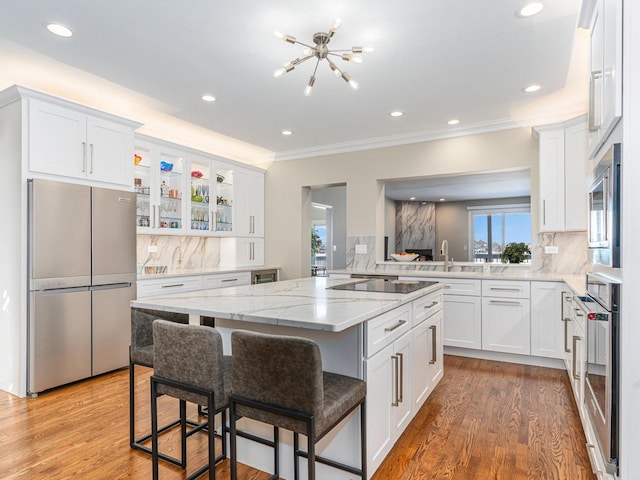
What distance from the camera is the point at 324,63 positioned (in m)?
2.96

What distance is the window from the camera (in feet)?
30.1

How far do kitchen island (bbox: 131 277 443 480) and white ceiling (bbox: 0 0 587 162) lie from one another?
170 centimetres

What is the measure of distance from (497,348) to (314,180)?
3123 mm

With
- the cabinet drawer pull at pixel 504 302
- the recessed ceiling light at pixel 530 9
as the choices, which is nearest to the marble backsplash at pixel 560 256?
the cabinet drawer pull at pixel 504 302

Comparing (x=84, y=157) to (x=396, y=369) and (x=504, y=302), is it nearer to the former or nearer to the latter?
(x=396, y=369)

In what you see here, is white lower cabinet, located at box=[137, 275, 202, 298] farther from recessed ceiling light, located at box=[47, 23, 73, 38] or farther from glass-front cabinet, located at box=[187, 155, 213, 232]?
recessed ceiling light, located at box=[47, 23, 73, 38]

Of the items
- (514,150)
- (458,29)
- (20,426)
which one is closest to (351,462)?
(20,426)

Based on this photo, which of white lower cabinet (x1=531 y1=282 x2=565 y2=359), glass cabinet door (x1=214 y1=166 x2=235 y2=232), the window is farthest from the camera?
the window

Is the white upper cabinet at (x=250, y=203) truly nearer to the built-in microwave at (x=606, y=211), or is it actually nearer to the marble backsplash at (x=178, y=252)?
the marble backsplash at (x=178, y=252)

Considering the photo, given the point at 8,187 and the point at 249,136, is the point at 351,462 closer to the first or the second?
the point at 8,187

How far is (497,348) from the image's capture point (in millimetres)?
3902

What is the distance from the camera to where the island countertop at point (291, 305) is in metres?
1.62

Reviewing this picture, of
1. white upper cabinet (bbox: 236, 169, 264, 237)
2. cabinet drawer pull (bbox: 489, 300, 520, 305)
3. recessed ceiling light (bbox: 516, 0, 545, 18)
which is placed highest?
recessed ceiling light (bbox: 516, 0, 545, 18)

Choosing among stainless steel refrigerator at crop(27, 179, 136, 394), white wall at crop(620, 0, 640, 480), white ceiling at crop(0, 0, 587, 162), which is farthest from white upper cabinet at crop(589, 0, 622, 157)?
stainless steel refrigerator at crop(27, 179, 136, 394)
